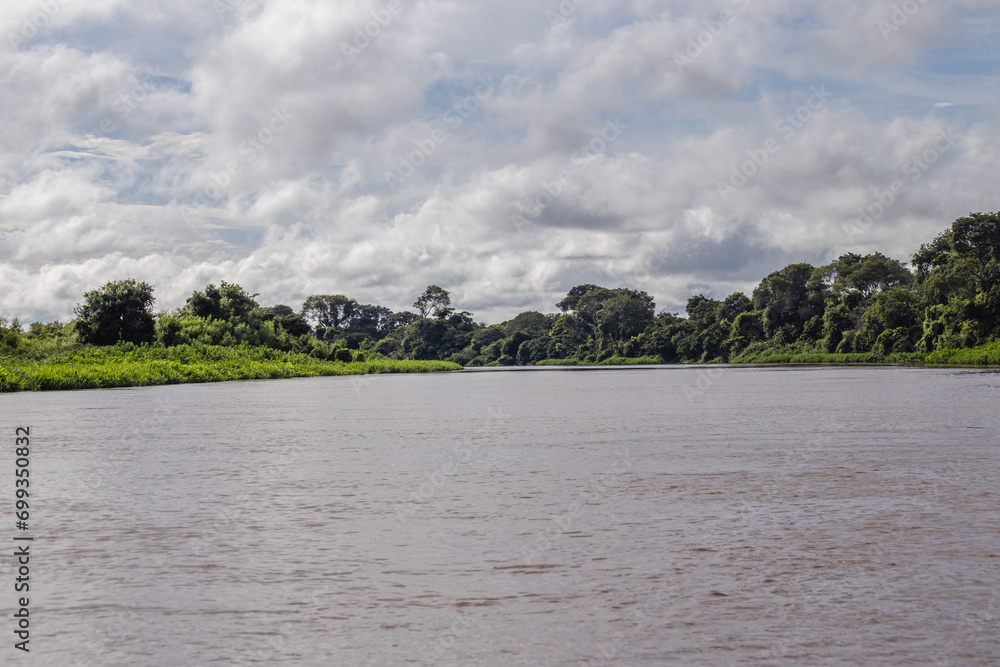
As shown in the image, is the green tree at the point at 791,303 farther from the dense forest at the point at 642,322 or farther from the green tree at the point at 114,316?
the green tree at the point at 114,316

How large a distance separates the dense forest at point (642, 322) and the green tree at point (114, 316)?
0.24 ft

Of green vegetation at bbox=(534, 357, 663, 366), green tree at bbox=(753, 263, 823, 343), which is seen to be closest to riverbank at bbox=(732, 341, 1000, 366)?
green tree at bbox=(753, 263, 823, 343)

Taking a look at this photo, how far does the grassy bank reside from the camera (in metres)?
40.3

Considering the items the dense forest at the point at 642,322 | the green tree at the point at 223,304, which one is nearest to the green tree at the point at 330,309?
the dense forest at the point at 642,322

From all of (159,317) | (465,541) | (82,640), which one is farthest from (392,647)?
(159,317)

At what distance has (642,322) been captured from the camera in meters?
139

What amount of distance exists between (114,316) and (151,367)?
14.7 metres

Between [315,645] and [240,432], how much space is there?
1452cm

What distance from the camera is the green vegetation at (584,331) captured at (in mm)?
55031

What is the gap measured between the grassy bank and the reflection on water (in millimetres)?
26662

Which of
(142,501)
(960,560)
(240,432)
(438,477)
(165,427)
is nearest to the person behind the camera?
(960,560)

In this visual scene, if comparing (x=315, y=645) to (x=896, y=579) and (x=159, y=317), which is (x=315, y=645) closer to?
(x=896, y=579)

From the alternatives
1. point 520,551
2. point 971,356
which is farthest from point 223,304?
point 520,551

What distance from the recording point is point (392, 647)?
17.5 feet
